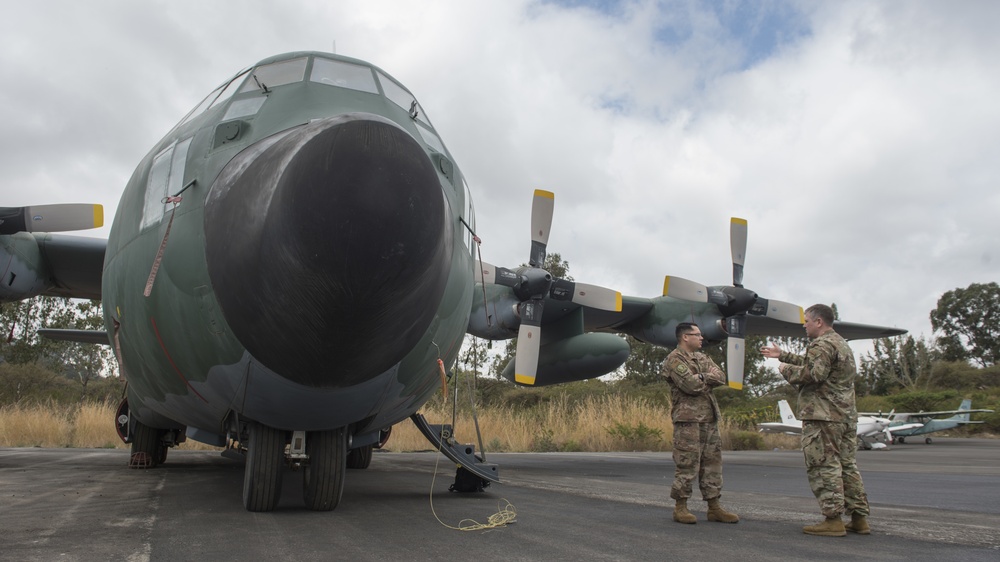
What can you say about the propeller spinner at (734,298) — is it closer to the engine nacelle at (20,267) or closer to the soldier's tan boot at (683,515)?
the soldier's tan boot at (683,515)

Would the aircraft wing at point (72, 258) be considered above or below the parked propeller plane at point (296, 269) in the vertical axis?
above

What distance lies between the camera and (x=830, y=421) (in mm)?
5012

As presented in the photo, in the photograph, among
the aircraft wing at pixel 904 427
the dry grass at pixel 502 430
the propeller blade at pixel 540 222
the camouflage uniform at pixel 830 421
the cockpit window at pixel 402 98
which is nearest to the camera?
the camouflage uniform at pixel 830 421

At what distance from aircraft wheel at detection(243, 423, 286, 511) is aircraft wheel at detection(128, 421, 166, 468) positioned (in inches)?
235

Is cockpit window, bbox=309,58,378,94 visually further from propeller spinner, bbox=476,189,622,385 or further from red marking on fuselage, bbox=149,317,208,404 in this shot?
propeller spinner, bbox=476,189,622,385

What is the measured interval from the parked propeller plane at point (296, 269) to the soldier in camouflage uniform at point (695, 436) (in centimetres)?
194

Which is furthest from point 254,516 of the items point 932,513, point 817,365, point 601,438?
point 601,438

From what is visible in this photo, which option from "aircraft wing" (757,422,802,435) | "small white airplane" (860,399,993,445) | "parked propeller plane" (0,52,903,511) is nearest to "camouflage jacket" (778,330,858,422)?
"parked propeller plane" (0,52,903,511)

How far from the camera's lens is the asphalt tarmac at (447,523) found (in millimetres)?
3980

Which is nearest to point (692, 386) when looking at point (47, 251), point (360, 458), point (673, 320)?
point (360, 458)

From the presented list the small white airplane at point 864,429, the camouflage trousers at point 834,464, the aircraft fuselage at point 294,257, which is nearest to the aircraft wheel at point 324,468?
the aircraft fuselage at point 294,257

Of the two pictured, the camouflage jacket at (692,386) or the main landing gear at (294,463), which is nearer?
the main landing gear at (294,463)

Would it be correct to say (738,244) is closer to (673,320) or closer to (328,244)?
(673,320)

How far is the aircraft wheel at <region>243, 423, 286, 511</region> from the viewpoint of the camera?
5.11 meters
